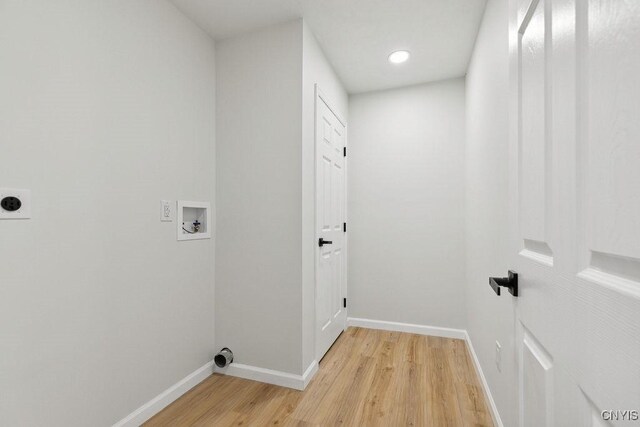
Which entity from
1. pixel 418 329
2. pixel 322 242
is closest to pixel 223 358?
pixel 322 242

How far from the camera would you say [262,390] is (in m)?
1.95

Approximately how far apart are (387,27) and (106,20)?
1.77m

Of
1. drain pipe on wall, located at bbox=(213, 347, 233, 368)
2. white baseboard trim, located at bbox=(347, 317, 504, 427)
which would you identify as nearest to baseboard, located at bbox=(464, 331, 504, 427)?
white baseboard trim, located at bbox=(347, 317, 504, 427)

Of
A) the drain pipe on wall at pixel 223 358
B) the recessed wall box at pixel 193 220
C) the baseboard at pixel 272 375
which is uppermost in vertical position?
the recessed wall box at pixel 193 220

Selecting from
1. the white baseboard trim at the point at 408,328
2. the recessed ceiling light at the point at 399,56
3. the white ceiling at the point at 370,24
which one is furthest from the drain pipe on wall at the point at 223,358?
the recessed ceiling light at the point at 399,56

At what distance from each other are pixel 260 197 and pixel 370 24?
1.50m

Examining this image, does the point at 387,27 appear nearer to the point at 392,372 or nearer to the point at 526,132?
the point at 526,132

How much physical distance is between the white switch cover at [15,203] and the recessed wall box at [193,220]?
0.77 metres

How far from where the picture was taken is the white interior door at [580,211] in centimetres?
38

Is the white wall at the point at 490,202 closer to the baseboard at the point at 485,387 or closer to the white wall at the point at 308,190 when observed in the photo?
the baseboard at the point at 485,387

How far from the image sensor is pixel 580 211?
499mm

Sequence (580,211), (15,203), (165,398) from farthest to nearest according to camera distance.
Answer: (165,398), (15,203), (580,211)

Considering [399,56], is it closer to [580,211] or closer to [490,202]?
[490,202]

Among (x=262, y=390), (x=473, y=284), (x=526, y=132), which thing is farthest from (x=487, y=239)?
(x=262, y=390)
